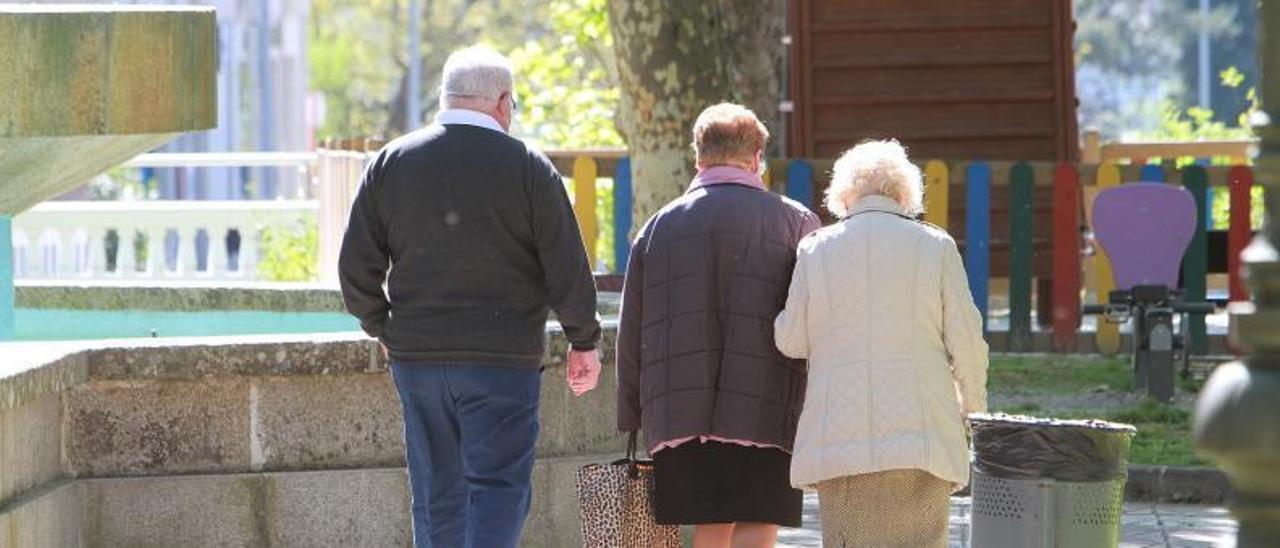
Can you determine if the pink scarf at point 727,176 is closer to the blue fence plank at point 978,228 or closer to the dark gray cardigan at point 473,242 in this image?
the dark gray cardigan at point 473,242

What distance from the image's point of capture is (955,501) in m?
11.1

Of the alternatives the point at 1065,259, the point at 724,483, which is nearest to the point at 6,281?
the point at 724,483

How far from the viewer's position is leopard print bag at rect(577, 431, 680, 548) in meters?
7.41

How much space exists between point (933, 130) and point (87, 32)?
11.1 m

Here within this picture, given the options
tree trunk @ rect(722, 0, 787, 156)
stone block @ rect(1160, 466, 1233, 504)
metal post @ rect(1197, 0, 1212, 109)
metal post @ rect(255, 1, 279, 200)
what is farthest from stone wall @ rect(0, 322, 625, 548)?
metal post @ rect(1197, 0, 1212, 109)

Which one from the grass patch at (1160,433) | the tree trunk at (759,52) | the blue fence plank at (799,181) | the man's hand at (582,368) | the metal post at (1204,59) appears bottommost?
the grass patch at (1160,433)

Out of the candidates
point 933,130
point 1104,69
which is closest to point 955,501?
point 933,130

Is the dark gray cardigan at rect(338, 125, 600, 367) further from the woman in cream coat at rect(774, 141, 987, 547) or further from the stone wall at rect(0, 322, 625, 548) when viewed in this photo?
the stone wall at rect(0, 322, 625, 548)

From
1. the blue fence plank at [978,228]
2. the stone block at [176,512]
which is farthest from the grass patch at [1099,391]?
the stone block at [176,512]

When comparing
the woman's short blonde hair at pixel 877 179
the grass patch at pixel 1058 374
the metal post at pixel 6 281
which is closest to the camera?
the woman's short blonde hair at pixel 877 179

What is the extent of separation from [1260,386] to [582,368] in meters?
3.91

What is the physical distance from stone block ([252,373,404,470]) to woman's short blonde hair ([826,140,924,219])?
193 centimetres

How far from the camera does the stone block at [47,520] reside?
7.46 m

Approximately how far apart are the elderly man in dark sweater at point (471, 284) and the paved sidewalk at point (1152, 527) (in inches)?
106
